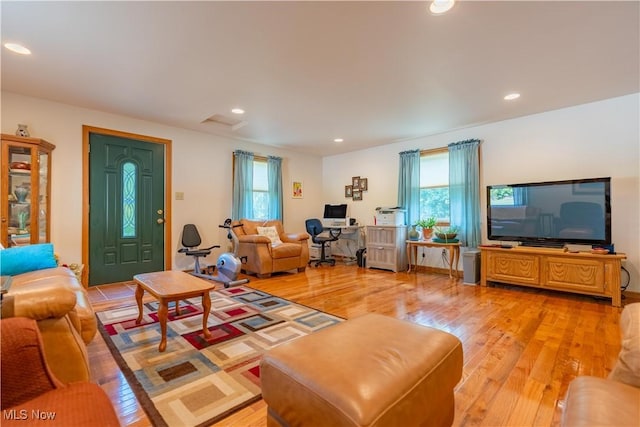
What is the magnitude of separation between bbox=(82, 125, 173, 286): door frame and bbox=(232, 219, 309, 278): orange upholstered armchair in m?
0.98

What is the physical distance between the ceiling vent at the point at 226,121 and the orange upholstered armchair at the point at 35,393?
11.9 ft

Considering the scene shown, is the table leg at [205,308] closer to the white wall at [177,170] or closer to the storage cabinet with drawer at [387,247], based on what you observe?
the white wall at [177,170]

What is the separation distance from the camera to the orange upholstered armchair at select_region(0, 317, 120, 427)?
2.40 ft

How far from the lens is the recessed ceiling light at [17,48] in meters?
2.29

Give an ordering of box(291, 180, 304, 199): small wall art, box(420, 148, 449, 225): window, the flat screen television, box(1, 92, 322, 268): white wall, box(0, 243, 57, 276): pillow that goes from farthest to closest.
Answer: box(291, 180, 304, 199): small wall art < box(420, 148, 449, 225): window < box(1, 92, 322, 268): white wall < the flat screen television < box(0, 243, 57, 276): pillow

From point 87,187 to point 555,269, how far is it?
18.9 feet

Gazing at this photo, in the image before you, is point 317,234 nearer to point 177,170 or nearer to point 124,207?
point 177,170

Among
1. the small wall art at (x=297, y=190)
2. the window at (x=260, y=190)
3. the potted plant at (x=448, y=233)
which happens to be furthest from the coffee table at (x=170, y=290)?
the small wall art at (x=297, y=190)

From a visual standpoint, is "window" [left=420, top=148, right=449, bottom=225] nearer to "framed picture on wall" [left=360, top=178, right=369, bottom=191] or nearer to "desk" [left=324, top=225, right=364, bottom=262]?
"framed picture on wall" [left=360, top=178, right=369, bottom=191]

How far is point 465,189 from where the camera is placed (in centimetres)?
436

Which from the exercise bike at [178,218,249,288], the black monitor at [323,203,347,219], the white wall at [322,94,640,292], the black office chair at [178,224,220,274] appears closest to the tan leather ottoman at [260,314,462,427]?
the exercise bike at [178,218,249,288]

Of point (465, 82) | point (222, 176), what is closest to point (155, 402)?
point (465, 82)

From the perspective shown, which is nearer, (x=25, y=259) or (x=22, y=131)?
(x=25, y=259)

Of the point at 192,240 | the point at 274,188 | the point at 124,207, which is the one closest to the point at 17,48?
the point at 124,207
